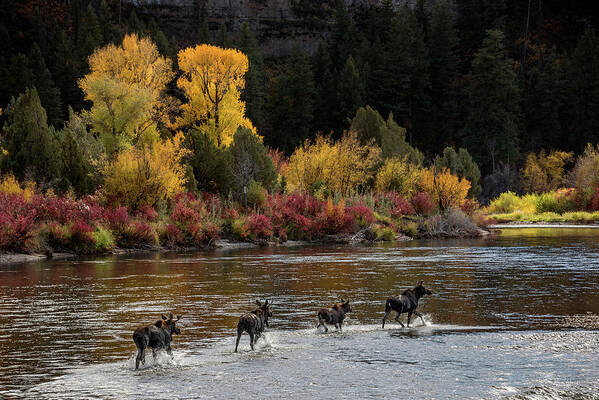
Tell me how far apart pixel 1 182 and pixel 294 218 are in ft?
52.9

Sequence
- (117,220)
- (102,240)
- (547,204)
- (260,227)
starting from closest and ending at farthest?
(102,240) → (117,220) → (260,227) → (547,204)

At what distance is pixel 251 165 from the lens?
47.9 meters

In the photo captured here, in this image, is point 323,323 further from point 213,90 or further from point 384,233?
point 213,90

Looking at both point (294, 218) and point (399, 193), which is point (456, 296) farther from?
point (399, 193)

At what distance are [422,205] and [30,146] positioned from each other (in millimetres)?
26080

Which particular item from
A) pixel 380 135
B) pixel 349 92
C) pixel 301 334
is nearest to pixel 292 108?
pixel 349 92

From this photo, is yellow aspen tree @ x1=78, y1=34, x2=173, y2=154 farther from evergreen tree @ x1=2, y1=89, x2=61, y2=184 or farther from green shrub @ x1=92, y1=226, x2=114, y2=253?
green shrub @ x1=92, y1=226, x2=114, y2=253

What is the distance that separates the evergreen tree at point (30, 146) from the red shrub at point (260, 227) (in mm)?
11025

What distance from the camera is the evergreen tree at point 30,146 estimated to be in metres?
40.9

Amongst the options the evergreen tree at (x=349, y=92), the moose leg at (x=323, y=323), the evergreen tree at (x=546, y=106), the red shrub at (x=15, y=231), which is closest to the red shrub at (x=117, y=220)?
the red shrub at (x=15, y=231)

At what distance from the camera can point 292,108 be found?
95.9 metres

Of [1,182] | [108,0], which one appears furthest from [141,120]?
[108,0]

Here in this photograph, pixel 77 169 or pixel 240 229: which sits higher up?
pixel 77 169

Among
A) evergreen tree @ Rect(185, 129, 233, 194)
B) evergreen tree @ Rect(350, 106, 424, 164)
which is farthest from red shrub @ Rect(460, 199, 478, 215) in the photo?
evergreen tree @ Rect(185, 129, 233, 194)
